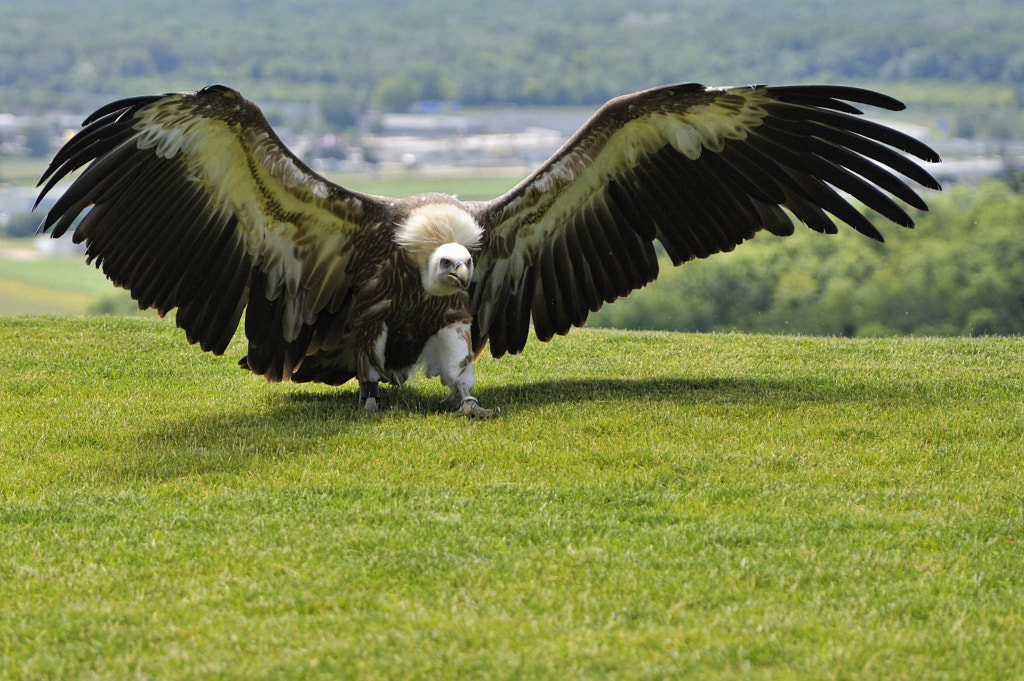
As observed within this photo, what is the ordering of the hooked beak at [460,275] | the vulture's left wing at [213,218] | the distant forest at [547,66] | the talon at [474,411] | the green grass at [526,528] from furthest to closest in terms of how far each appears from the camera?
the distant forest at [547,66] → the talon at [474,411] → the hooked beak at [460,275] → the vulture's left wing at [213,218] → the green grass at [526,528]

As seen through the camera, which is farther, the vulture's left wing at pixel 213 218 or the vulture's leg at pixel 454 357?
the vulture's leg at pixel 454 357

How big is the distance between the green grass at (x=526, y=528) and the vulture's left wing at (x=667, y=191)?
2.60 ft

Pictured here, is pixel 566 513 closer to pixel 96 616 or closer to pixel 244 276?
pixel 96 616

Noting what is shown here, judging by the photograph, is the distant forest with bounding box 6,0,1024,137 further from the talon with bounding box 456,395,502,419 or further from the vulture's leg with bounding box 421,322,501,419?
the talon with bounding box 456,395,502,419

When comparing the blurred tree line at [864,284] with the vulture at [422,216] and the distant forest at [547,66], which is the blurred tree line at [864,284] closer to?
the vulture at [422,216]

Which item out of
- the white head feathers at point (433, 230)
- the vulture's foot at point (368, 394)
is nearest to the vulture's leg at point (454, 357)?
the vulture's foot at point (368, 394)

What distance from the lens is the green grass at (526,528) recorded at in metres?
5.23

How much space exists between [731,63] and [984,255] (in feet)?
337

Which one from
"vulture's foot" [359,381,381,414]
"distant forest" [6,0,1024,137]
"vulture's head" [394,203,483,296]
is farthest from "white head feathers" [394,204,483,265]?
"distant forest" [6,0,1024,137]

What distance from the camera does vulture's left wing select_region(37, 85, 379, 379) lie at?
857cm

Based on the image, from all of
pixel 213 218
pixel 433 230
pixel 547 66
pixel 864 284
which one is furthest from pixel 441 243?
pixel 547 66

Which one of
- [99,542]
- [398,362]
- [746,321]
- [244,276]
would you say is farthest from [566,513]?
[746,321]

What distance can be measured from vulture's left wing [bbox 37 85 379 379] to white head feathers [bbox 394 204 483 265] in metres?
0.31

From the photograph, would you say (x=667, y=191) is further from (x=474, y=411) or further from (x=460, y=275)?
(x=474, y=411)
